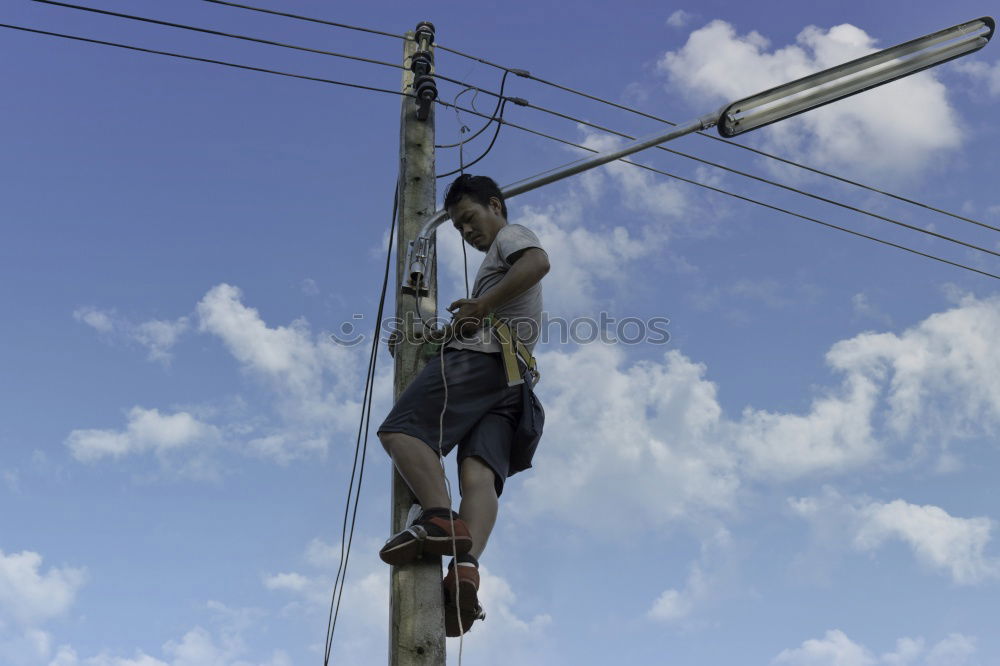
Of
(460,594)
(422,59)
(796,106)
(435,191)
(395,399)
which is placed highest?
(422,59)

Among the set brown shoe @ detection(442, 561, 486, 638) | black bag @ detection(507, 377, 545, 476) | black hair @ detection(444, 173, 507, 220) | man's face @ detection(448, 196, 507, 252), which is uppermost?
black hair @ detection(444, 173, 507, 220)

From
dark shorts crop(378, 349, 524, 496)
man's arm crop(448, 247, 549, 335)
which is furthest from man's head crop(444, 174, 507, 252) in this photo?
dark shorts crop(378, 349, 524, 496)

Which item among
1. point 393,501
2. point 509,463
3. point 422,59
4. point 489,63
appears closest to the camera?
point 393,501

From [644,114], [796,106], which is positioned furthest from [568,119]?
[796,106]

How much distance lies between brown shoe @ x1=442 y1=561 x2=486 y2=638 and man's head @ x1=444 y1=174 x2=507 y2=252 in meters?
1.47

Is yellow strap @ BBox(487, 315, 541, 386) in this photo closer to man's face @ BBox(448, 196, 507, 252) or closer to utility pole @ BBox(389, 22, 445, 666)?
utility pole @ BBox(389, 22, 445, 666)

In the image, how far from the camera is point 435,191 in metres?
4.40

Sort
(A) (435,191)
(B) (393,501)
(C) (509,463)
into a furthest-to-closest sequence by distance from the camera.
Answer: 1. (A) (435,191)
2. (C) (509,463)
3. (B) (393,501)

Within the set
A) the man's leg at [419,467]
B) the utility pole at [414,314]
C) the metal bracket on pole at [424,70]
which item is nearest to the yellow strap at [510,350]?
the utility pole at [414,314]

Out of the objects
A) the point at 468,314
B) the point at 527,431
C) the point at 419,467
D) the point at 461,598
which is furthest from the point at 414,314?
the point at 461,598

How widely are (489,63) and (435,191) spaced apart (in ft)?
6.18

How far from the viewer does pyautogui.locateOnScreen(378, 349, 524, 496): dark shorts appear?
348cm

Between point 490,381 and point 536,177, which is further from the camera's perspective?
point 536,177

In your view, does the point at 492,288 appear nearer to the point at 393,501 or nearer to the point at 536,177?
the point at 393,501
